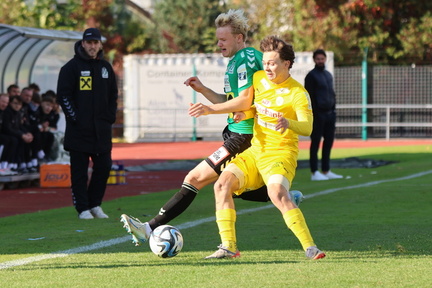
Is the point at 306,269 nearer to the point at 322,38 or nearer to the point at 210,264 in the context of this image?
the point at 210,264

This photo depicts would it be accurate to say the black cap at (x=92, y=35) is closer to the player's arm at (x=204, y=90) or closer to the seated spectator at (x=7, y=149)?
the player's arm at (x=204, y=90)

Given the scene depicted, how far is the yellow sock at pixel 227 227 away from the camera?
7.82 m

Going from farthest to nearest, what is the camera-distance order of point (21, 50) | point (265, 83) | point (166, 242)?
point (21, 50), point (265, 83), point (166, 242)

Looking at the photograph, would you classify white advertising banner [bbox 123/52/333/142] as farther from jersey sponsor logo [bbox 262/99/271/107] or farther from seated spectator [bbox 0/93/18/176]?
jersey sponsor logo [bbox 262/99/271/107]

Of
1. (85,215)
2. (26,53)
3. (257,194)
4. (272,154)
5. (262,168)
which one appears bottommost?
(85,215)

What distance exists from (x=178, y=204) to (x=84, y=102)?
380 centimetres

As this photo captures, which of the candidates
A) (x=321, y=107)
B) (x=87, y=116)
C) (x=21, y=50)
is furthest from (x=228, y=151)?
(x=21, y=50)

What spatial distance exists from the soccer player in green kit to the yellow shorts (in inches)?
7.6

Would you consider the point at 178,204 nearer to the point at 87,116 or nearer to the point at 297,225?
the point at 297,225

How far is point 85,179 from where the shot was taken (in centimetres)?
1198

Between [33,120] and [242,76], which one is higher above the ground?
[242,76]

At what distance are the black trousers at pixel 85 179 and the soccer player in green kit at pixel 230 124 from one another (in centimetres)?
351

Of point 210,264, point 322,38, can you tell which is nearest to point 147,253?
point 210,264

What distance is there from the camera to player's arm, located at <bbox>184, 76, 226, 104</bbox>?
8242 millimetres
